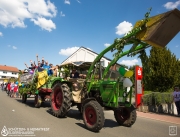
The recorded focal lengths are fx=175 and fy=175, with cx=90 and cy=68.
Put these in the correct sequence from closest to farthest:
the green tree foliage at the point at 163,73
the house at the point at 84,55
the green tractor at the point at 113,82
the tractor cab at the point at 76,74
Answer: the green tractor at the point at 113,82
the tractor cab at the point at 76,74
the green tree foliage at the point at 163,73
the house at the point at 84,55

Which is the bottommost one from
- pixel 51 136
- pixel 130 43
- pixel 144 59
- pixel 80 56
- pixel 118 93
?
pixel 51 136

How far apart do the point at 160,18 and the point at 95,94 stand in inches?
136

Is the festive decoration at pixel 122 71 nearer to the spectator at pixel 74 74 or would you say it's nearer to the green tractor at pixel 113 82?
the green tractor at pixel 113 82

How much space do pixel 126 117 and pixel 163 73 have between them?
1192 cm

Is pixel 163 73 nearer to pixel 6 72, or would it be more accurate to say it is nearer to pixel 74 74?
pixel 74 74

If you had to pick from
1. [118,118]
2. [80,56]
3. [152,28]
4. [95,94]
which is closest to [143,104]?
[118,118]

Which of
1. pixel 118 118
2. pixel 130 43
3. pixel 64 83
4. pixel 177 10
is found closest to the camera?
pixel 177 10

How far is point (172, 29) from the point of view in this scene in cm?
468

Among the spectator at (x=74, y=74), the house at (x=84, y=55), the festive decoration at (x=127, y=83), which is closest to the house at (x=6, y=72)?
the house at (x=84, y=55)

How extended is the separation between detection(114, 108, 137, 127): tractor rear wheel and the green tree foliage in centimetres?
1103

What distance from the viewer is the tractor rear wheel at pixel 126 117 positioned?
632 cm

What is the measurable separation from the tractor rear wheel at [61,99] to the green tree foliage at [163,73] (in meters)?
11.4

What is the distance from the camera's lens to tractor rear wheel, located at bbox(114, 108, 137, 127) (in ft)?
20.7

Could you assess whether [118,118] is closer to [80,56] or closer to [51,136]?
[51,136]
